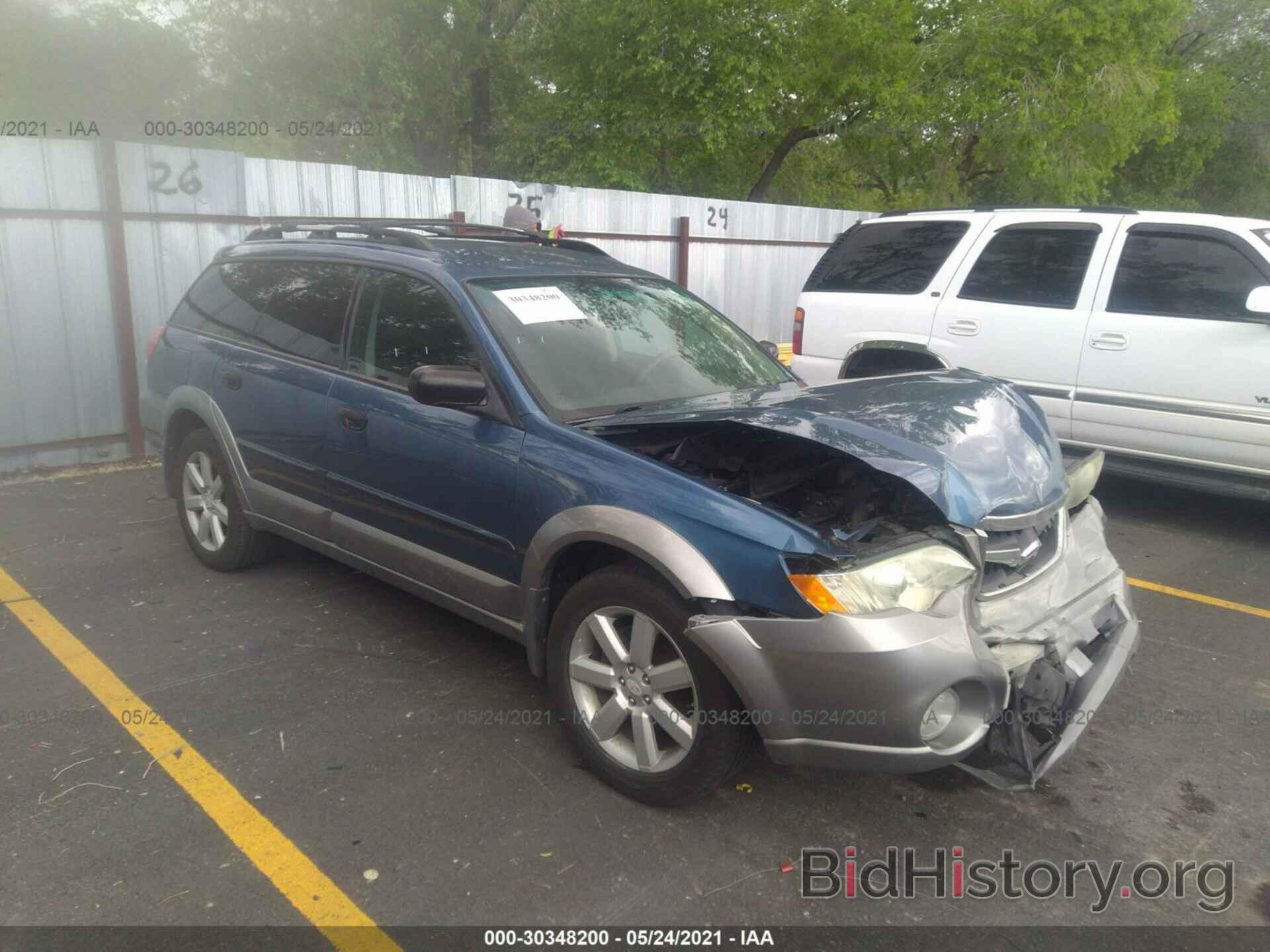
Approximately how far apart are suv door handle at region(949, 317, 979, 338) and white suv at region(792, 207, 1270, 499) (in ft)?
0.03

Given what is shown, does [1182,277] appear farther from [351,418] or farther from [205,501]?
[205,501]

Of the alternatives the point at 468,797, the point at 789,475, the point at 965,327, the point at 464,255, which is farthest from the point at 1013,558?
the point at 965,327

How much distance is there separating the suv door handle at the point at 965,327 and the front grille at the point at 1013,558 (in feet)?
12.3

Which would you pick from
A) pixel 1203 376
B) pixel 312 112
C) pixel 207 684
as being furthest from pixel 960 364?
pixel 312 112

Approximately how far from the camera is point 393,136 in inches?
736

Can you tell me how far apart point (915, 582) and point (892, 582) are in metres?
0.08

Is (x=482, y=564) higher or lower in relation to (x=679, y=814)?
higher

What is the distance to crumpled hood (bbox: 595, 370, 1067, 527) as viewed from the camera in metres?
3.01

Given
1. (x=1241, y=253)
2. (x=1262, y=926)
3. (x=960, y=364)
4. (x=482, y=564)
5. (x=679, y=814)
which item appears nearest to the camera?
(x=1262, y=926)

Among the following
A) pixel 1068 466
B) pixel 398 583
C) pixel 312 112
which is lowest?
pixel 398 583

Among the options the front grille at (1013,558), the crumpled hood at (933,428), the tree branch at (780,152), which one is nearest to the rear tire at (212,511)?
the crumpled hood at (933,428)

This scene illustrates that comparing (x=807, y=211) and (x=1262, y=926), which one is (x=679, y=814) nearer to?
(x=1262, y=926)

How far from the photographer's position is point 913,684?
8.65 feet

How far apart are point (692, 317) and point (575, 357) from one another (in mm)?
892
